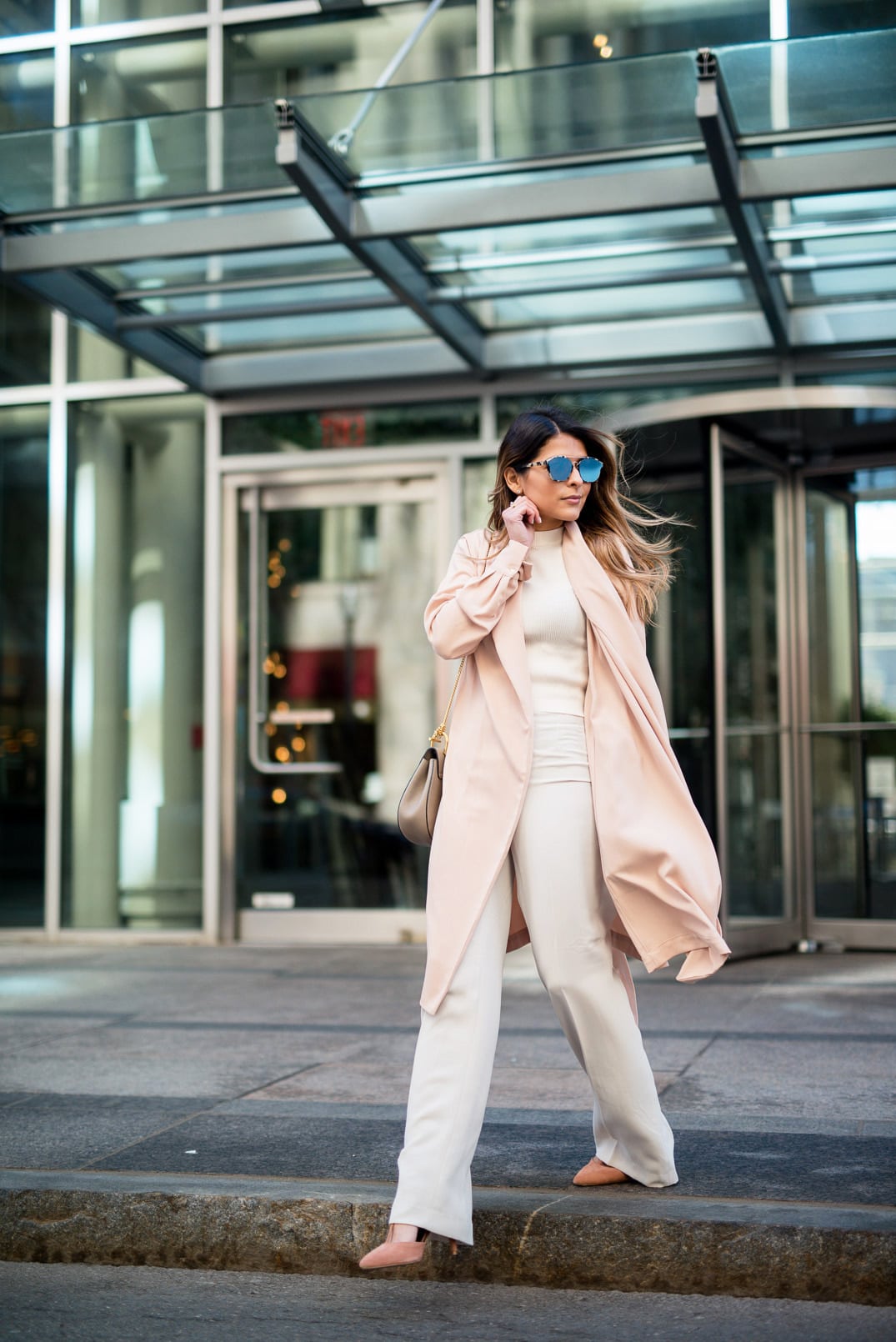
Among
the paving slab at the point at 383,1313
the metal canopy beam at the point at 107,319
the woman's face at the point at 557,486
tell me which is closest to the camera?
the paving slab at the point at 383,1313

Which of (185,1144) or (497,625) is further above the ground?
(497,625)

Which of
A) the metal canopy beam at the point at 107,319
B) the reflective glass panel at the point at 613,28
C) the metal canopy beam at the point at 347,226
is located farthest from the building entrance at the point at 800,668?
the metal canopy beam at the point at 107,319

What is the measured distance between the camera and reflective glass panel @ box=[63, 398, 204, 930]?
10109 mm

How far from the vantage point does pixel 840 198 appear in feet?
24.0

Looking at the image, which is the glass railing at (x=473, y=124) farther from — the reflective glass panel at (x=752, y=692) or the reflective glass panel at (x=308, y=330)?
the reflective glass panel at (x=752, y=692)

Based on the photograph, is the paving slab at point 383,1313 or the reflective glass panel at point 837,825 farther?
the reflective glass panel at point 837,825

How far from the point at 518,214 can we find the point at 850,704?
348cm

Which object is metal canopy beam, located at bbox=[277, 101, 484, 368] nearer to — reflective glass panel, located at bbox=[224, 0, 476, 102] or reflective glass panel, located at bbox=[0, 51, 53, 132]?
reflective glass panel, located at bbox=[0, 51, 53, 132]

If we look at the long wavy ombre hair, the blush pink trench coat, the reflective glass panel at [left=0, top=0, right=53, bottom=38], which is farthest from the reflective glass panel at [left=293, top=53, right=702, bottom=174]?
the blush pink trench coat

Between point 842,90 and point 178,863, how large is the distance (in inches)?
242

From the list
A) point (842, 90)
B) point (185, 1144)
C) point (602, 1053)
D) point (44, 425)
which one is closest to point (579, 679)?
point (602, 1053)

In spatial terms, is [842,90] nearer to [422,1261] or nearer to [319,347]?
[319,347]

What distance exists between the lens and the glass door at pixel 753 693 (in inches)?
325

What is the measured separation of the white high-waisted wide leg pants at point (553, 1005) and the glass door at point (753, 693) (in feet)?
15.2
